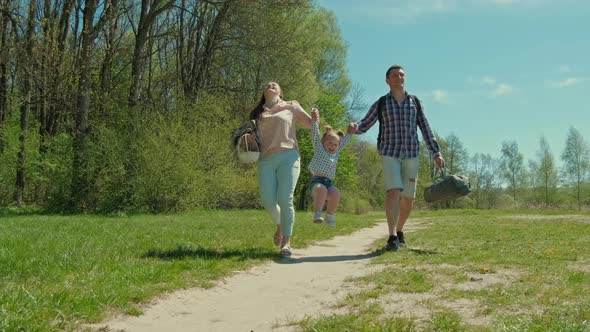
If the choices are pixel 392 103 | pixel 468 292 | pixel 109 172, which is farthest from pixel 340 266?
pixel 109 172

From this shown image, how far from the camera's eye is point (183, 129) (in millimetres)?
24062

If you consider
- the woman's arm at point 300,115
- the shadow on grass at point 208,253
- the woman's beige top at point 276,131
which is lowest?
the shadow on grass at point 208,253

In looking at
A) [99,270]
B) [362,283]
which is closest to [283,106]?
[362,283]

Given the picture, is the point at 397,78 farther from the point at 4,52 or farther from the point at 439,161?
the point at 4,52

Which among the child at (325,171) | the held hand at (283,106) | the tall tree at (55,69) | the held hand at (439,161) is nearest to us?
the held hand at (283,106)

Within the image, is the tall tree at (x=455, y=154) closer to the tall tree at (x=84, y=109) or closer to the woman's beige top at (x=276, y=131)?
the tall tree at (x=84, y=109)

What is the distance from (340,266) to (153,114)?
18.8 metres

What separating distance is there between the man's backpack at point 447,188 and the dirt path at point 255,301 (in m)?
2.13

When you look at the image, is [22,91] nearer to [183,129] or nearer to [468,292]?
[183,129]

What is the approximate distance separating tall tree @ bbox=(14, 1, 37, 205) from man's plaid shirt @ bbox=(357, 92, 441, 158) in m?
19.5

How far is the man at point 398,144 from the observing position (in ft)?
25.6

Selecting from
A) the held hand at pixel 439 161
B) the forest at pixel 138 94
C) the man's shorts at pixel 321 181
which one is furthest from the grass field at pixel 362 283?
the forest at pixel 138 94

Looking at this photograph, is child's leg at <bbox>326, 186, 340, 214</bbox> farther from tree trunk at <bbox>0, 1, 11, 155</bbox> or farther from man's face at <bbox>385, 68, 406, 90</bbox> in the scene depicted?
tree trunk at <bbox>0, 1, 11, 155</bbox>

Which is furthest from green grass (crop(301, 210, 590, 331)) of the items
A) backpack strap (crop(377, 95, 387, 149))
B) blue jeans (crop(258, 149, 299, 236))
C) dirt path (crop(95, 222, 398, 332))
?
backpack strap (crop(377, 95, 387, 149))
